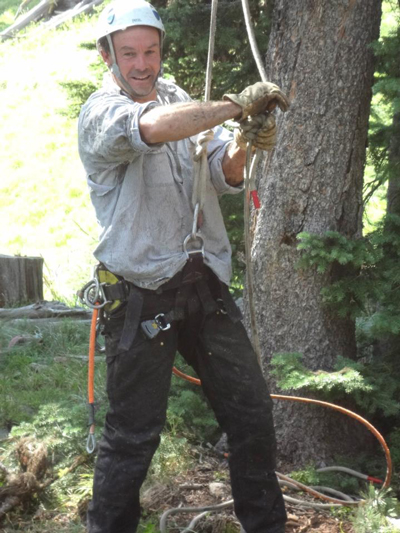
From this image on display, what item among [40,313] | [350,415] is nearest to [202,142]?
[350,415]

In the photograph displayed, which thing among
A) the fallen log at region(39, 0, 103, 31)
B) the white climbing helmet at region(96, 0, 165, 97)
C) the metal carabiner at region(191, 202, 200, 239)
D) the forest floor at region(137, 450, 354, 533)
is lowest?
the forest floor at region(137, 450, 354, 533)

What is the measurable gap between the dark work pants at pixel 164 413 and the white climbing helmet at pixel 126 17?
3.89 ft

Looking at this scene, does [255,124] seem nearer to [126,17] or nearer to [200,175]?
[200,175]

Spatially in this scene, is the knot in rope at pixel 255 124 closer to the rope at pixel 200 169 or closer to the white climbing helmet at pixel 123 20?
the rope at pixel 200 169

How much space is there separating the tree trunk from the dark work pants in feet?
3.75

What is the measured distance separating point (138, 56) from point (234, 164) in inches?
25.6

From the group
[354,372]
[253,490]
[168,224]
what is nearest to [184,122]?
[168,224]

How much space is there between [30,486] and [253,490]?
1385mm

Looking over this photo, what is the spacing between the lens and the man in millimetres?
3473

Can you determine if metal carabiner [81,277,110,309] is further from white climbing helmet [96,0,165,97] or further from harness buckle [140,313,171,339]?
white climbing helmet [96,0,165,97]

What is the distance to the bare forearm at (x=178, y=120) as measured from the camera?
317cm

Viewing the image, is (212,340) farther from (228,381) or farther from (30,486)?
(30,486)

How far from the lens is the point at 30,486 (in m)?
4.38

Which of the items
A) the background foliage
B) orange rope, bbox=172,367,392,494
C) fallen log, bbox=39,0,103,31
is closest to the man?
orange rope, bbox=172,367,392,494
